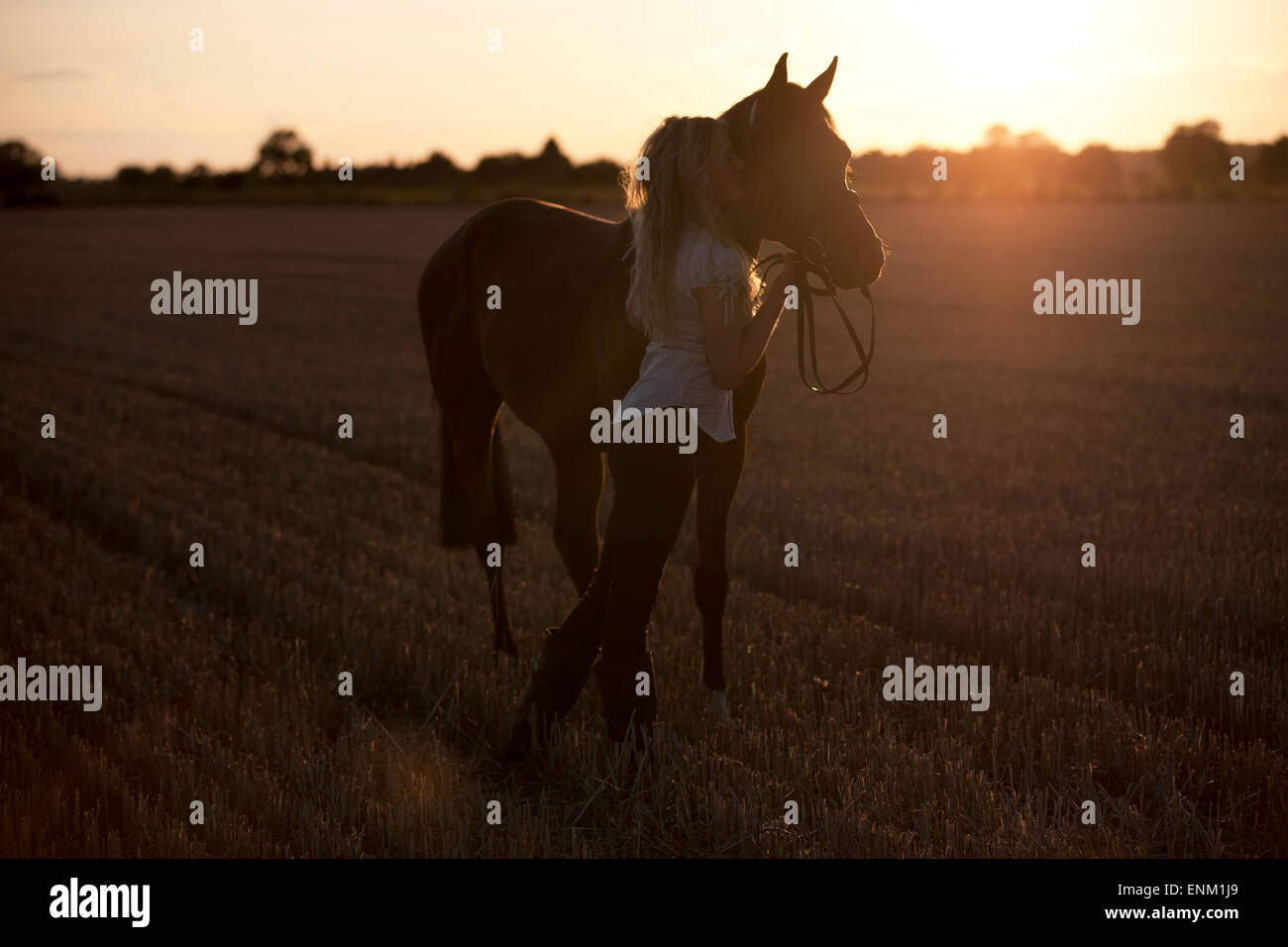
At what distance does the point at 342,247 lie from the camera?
37.3m

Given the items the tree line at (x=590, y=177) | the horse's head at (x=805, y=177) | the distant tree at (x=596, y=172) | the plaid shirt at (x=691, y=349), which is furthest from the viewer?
the distant tree at (x=596, y=172)

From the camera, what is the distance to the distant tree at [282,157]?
7788 centimetres

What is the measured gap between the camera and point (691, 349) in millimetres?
3182

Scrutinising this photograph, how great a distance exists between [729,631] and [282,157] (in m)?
83.1

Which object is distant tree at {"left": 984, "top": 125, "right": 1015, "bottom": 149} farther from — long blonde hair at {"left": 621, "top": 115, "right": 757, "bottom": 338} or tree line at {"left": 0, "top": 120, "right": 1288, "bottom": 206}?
long blonde hair at {"left": 621, "top": 115, "right": 757, "bottom": 338}

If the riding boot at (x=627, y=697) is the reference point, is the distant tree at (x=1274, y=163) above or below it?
above

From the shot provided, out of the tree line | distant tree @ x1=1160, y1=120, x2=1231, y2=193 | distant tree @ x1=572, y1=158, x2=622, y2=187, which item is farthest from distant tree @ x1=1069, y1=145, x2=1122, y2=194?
distant tree @ x1=572, y1=158, x2=622, y2=187

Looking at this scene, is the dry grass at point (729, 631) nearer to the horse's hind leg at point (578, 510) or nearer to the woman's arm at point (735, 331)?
the horse's hind leg at point (578, 510)

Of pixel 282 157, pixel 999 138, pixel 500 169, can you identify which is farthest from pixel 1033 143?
pixel 282 157

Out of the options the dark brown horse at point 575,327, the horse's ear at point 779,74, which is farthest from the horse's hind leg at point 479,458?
the horse's ear at point 779,74

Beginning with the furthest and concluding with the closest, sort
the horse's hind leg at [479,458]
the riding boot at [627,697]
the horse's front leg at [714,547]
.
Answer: the horse's hind leg at [479,458] < the horse's front leg at [714,547] < the riding boot at [627,697]

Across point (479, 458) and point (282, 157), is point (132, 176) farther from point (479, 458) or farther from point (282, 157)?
point (479, 458)
